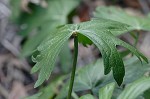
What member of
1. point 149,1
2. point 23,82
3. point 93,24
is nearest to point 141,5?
point 149,1

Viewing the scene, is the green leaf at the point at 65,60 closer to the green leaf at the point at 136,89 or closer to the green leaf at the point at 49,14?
the green leaf at the point at 49,14

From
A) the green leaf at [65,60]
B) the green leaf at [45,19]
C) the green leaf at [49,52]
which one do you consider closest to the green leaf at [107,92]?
the green leaf at [49,52]

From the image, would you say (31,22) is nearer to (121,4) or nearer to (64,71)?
(64,71)

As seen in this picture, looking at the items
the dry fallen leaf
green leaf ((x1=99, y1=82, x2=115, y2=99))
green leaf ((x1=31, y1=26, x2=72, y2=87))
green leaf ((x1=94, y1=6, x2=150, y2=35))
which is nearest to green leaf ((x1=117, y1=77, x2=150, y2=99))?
green leaf ((x1=99, y1=82, x2=115, y2=99))

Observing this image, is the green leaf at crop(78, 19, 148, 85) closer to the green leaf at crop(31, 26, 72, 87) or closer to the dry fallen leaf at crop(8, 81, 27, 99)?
the green leaf at crop(31, 26, 72, 87)

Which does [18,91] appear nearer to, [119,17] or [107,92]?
[119,17]

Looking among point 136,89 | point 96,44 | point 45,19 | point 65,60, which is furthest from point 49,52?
point 45,19

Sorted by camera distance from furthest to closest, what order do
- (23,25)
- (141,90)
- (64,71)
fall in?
1. (23,25)
2. (64,71)
3. (141,90)

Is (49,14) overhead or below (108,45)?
below
